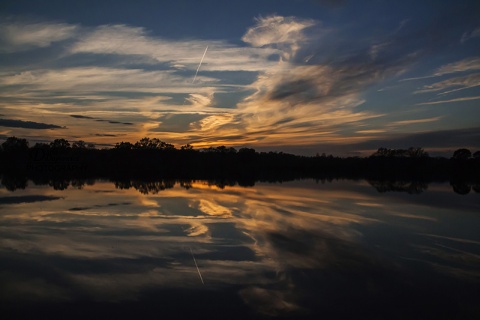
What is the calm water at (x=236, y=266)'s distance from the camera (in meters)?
6.95

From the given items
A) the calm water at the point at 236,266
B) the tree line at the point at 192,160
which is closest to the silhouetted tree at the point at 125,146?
the tree line at the point at 192,160

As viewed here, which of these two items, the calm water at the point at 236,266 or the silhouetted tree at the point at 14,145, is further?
the silhouetted tree at the point at 14,145

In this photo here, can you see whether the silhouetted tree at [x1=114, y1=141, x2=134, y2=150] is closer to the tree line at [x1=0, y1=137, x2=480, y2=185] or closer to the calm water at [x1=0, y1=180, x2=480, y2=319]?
the tree line at [x1=0, y1=137, x2=480, y2=185]

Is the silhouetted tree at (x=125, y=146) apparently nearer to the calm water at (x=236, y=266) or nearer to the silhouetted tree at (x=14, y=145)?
the silhouetted tree at (x=14, y=145)

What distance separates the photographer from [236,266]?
9344 mm

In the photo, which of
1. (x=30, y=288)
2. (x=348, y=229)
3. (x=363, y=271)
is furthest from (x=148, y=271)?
(x=348, y=229)

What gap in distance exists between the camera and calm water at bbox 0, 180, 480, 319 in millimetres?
6949

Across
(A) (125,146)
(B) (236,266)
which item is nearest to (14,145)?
(A) (125,146)

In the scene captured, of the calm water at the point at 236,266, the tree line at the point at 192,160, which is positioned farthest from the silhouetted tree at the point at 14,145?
the calm water at the point at 236,266

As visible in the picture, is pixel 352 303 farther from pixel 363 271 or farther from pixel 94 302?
pixel 94 302

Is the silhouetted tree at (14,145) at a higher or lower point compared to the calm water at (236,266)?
higher

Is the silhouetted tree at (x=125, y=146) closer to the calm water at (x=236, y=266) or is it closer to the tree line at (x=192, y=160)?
the tree line at (x=192, y=160)

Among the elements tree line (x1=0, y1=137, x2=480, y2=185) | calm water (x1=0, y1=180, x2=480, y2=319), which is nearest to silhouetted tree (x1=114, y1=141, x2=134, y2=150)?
tree line (x1=0, y1=137, x2=480, y2=185)

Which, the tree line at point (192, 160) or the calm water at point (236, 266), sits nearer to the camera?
the calm water at point (236, 266)
